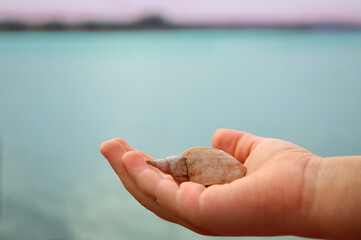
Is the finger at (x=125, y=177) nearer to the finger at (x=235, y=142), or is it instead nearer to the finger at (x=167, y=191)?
the finger at (x=167, y=191)

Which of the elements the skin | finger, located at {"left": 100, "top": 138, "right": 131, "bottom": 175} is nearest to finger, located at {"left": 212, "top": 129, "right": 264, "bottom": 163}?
the skin

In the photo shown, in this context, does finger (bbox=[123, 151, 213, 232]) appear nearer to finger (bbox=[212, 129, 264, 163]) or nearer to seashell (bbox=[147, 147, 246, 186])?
seashell (bbox=[147, 147, 246, 186])

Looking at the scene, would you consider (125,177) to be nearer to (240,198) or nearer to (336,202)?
(240,198)

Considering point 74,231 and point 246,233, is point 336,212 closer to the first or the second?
point 246,233

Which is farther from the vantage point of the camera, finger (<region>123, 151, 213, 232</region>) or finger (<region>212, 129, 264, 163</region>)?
finger (<region>212, 129, 264, 163</region>)

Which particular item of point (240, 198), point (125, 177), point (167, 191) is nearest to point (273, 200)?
point (240, 198)

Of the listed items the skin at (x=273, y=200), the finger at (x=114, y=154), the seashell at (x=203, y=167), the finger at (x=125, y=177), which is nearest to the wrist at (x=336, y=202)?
the skin at (x=273, y=200)
